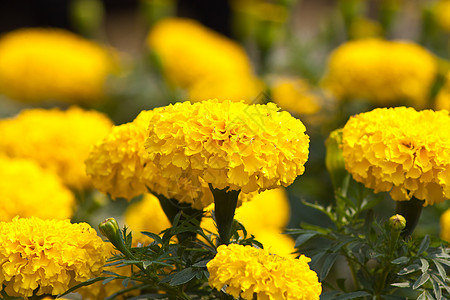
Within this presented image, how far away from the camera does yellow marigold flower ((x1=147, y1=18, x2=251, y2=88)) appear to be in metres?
2.33

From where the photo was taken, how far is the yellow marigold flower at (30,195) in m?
→ 1.22

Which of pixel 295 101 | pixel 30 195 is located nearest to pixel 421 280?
pixel 30 195

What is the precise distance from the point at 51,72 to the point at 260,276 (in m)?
1.80

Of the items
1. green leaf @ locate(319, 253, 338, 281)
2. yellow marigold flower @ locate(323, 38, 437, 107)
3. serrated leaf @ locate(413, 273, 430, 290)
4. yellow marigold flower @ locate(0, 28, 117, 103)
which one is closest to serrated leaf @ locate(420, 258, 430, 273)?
serrated leaf @ locate(413, 273, 430, 290)

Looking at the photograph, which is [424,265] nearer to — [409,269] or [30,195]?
[409,269]

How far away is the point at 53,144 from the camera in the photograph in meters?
1.52

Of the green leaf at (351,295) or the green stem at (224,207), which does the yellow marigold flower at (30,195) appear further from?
the green leaf at (351,295)

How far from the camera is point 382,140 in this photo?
0.88 meters

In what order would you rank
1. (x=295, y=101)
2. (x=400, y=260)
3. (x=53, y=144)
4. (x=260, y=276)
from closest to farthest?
(x=260, y=276)
(x=400, y=260)
(x=53, y=144)
(x=295, y=101)

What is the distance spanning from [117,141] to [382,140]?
0.37 meters

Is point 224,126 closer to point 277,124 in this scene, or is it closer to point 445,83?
point 277,124

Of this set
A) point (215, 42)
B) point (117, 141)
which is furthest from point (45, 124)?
point (215, 42)

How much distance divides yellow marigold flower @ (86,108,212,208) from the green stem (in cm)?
4

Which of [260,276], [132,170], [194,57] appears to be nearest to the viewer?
[260,276]
